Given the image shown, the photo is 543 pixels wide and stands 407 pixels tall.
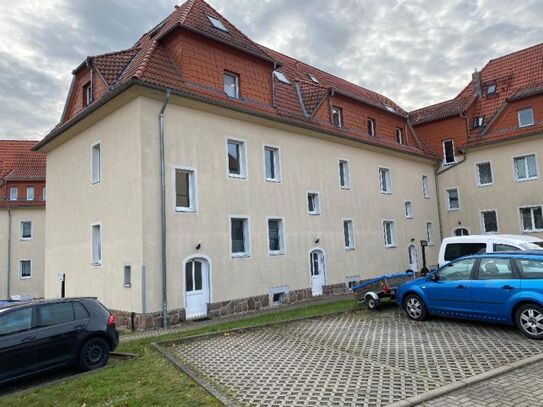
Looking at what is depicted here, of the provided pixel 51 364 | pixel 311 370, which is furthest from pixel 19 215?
pixel 311 370

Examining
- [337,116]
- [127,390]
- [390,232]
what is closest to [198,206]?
[127,390]

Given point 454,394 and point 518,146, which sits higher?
point 518,146

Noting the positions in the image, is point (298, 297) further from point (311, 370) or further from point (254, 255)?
point (311, 370)

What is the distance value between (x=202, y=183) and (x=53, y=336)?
7.89m

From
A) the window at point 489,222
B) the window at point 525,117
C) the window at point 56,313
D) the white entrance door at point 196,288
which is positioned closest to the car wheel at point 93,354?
the window at point 56,313

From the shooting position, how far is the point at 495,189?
25.5 metres

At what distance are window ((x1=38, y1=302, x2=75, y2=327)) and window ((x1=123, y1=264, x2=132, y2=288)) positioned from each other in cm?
507

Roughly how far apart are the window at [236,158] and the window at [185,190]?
1761 millimetres

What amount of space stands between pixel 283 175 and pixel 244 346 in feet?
32.7

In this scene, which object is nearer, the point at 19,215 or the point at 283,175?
the point at 283,175

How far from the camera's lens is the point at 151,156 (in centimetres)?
1396

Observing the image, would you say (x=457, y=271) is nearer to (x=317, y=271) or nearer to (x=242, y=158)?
(x=242, y=158)

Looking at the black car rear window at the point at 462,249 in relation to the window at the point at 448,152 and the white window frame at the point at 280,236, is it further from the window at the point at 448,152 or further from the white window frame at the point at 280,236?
the window at the point at 448,152

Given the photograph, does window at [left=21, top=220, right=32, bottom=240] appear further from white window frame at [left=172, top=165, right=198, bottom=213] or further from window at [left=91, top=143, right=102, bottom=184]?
white window frame at [left=172, top=165, right=198, bottom=213]
